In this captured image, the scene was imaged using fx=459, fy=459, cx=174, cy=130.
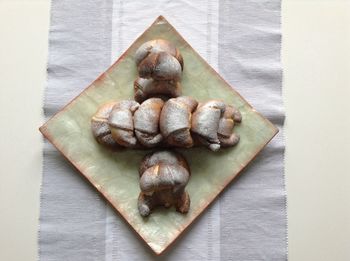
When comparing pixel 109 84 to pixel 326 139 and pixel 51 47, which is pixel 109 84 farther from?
pixel 326 139

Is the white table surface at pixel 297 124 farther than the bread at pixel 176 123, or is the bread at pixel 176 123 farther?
the white table surface at pixel 297 124

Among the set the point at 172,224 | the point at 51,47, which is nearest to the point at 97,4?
the point at 51,47


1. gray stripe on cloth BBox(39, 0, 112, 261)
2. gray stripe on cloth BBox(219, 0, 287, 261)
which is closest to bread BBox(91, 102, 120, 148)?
gray stripe on cloth BBox(39, 0, 112, 261)

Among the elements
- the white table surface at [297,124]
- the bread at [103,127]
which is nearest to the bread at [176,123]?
the bread at [103,127]

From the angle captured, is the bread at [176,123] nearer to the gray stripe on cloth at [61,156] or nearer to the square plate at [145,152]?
the square plate at [145,152]

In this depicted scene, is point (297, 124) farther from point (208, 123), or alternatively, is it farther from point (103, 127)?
point (103, 127)

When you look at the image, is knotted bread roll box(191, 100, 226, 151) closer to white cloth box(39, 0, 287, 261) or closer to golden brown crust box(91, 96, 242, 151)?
golden brown crust box(91, 96, 242, 151)
